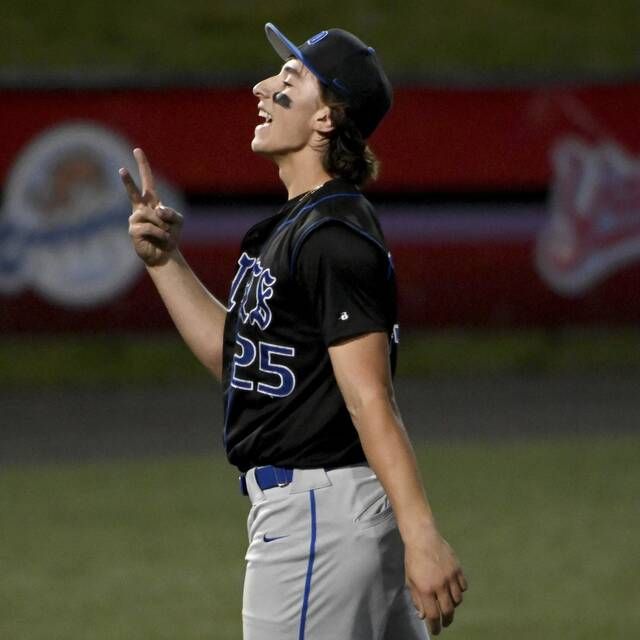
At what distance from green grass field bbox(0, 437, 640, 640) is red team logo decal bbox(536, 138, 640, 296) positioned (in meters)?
2.96

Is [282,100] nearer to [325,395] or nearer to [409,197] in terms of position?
[325,395]

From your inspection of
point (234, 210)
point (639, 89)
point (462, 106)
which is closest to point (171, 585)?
point (234, 210)

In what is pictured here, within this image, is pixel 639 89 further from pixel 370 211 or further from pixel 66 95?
pixel 370 211

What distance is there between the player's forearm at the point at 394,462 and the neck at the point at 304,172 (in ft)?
2.26

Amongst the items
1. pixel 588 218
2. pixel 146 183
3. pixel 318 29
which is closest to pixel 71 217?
pixel 318 29

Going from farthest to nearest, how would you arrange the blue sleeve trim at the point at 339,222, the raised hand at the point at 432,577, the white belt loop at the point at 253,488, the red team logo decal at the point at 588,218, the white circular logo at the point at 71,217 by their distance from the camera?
the red team logo decal at the point at 588,218
the white circular logo at the point at 71,217
the white belt loop at the point at 253,488
the blue sleeve trim at the point at 339,222
the raised hand at the point at 432,577

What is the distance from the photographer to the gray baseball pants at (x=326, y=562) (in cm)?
368

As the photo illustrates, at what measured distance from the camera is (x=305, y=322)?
3.70 meters

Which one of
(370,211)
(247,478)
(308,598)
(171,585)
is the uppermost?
(370,211)

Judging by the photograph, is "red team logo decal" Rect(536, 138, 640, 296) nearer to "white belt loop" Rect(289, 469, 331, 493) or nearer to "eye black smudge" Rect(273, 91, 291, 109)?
"eye black smudge" Rect(273, 91, 291, 109)

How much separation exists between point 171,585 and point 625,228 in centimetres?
729

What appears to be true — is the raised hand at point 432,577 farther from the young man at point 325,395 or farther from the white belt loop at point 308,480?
the white belt loop at point 308,480

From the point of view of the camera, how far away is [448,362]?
13656 mm

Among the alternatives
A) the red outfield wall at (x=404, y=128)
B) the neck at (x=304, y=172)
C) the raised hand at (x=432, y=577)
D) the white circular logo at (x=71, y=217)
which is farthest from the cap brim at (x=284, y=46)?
the red outfield wall at (x=404, y=128)
